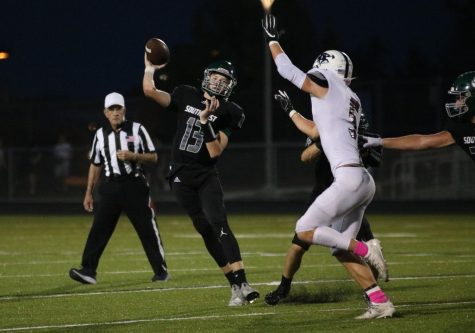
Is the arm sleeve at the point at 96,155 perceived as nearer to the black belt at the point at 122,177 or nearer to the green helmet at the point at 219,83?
the black belt at the point at 122,177

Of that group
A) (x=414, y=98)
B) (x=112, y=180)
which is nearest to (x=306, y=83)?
(x=112, y=180)

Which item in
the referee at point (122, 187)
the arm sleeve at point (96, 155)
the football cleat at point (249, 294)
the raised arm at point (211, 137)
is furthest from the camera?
the arm sleeve at point (96, 155)

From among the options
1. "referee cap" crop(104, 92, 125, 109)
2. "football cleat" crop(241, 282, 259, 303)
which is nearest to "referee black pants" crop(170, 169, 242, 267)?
"football cleat" crop(241, 282, 259, 303)

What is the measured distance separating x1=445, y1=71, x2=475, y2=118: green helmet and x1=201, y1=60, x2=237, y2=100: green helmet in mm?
1882

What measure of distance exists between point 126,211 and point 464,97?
429cm

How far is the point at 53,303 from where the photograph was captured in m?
9.34

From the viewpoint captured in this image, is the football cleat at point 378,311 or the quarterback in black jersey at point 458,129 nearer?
the football cleat at point 378,311

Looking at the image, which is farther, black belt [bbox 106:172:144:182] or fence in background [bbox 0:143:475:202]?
fence in background [bbox 0:143:475:202]

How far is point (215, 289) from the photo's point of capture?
33.6 feet

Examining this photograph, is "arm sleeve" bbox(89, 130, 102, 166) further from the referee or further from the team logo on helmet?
the team logo on helmet

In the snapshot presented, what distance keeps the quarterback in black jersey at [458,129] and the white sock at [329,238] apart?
2.54ft

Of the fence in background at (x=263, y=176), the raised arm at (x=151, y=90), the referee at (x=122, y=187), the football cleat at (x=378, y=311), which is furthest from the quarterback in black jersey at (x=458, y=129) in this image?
the fence in background at (x=263, y=176)

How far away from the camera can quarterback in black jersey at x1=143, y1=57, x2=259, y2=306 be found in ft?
29.9

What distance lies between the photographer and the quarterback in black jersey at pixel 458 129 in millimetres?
8211
